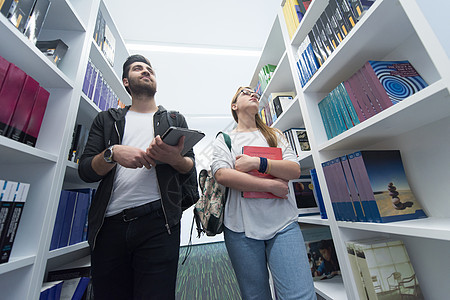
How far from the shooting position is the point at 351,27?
875mm

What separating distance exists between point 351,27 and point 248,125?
2.35 feet

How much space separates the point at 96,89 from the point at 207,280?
2.18 meters

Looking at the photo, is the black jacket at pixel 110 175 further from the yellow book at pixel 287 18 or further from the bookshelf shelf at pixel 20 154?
the yellow book at pixel 287 18

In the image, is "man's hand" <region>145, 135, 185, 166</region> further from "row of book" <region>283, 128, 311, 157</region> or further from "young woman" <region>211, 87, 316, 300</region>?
"row of book" <region>283, 128, 311, 157</region>

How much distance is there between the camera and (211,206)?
3.20 ft

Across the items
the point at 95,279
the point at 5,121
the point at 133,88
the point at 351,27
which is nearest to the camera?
the point at 5,121

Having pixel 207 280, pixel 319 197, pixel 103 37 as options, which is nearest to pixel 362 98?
pixel 319 197

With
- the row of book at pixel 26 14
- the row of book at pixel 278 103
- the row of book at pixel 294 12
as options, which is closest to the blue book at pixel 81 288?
the row of book at pixel 26 14

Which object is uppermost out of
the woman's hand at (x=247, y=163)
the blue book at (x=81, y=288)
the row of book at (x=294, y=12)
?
the row of book at (x=294, y=12)

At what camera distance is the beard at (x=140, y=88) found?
1.06m

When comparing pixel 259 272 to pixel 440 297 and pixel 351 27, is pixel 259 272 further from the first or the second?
pixel 351 27

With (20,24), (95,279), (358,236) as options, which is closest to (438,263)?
(358,236)

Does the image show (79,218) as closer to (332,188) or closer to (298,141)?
(332,188)

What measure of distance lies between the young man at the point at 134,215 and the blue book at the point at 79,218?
0.93 ft
